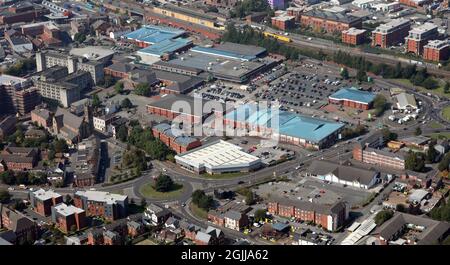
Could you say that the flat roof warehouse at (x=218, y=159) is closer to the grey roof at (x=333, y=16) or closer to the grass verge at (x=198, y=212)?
the grass verge at (x=198, y=212)

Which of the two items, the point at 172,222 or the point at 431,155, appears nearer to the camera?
the point at 172,222

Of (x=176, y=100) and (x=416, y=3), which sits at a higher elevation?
(x=416, y=3)

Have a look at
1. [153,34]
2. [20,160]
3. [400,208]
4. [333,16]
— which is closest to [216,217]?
[400,208]

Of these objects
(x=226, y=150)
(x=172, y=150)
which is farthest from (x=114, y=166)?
(x=226, y=150)

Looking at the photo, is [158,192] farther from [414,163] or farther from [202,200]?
[414,163]

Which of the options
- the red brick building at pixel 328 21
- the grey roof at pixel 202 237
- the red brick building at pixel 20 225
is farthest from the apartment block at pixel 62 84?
the red brick building at pixel 328 21
